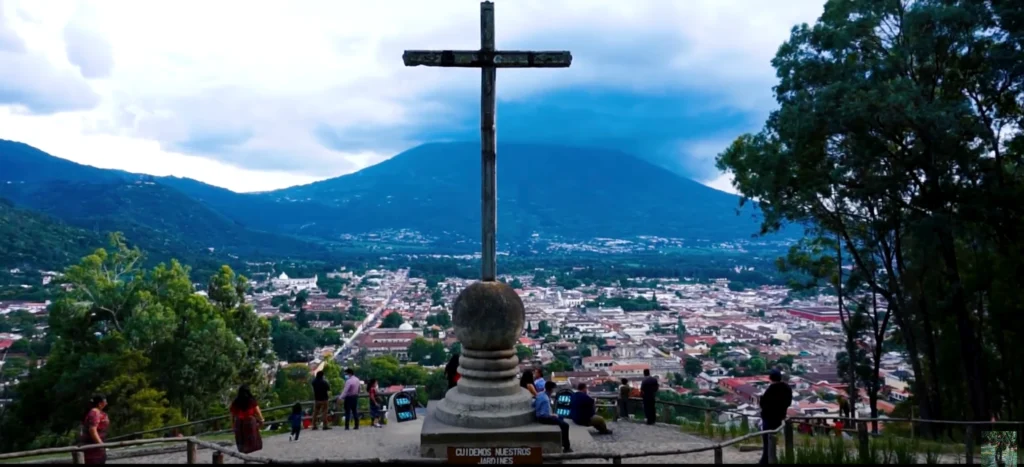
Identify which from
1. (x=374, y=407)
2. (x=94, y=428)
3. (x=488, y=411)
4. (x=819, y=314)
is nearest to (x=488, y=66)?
(x=488, y=411)

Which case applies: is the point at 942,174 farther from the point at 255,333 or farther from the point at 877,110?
the point at 255,333

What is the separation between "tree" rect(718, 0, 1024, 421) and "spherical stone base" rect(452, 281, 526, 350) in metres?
7.03

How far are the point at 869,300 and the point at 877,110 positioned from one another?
945 centimetres

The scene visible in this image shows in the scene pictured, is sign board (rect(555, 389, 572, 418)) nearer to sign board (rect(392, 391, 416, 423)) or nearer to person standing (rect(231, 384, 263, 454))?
sign board (rect(392, 391, 416, 423))

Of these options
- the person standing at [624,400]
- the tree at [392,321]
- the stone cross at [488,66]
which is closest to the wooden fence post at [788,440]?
the person standing at [624,400]

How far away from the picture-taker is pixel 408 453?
292 inches

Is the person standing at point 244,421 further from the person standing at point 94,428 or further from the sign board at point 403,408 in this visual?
the sign board at point 403,408

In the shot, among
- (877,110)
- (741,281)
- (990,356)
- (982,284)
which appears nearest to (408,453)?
(877,110)

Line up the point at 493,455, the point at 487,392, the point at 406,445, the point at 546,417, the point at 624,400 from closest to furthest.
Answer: the point at 493,455 → the point at 546,417 → the point at 487,392 → the point at 406,445 → the point at 624,400

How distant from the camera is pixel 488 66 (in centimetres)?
807

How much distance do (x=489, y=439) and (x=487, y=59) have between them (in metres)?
4.52

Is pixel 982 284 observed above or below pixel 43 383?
above

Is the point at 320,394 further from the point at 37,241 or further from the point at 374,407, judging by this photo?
the point at 37,241

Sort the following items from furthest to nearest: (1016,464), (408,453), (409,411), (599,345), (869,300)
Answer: (599,345) < (869,300) < (409,411) < (408,453) < (1016,464)
